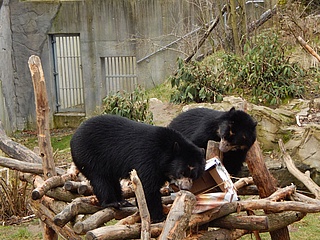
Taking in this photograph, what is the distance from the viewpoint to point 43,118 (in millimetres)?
4797

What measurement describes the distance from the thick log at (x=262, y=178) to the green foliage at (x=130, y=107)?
184 inches

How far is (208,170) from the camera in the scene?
4.36 metres

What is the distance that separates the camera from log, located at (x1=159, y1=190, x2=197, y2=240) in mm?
3547

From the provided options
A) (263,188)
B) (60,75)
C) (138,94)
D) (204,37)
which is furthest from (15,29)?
(263,188)

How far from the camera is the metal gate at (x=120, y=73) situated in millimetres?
16062

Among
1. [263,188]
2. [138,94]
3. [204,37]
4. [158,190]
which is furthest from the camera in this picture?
[204,37]

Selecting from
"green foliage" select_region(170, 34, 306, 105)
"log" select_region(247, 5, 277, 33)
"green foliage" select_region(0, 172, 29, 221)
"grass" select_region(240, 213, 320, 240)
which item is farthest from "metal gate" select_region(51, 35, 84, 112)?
"grass" select_region(240, 213, 320, 240)

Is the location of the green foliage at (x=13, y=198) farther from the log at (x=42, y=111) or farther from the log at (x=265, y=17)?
the log at (x=265, y=17)

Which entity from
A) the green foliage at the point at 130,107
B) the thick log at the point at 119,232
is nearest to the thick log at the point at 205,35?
the green foliage at the point at 130,107

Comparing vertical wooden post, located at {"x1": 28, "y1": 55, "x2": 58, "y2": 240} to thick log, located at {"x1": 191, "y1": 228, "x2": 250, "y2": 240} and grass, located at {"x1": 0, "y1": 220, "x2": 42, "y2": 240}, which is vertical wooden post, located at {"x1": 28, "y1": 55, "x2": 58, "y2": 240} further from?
grass, located at {"x1": 0, "y1": 220, "x2": 42, "y2": 240}

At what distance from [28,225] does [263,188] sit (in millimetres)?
3934

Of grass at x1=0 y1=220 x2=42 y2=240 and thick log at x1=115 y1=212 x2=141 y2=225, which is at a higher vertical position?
thick log at x1=115 y1=212 x2=141 y2=225

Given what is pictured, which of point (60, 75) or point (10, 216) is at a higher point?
point (60, 75)

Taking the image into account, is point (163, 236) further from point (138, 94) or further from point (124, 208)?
point (138, 94)
